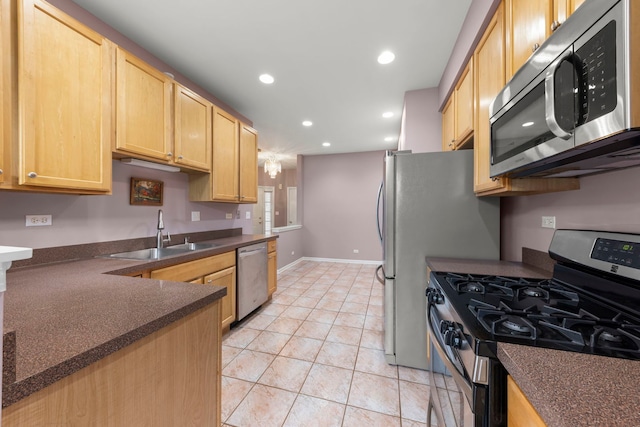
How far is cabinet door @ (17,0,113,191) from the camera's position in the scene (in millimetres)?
1283

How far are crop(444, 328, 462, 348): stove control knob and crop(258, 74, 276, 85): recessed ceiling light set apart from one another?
2.73 meters

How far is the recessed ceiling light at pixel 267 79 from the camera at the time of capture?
8.49 ft

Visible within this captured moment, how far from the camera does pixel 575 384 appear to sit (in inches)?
19.8

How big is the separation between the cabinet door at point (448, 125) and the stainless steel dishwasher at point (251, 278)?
2.32 m

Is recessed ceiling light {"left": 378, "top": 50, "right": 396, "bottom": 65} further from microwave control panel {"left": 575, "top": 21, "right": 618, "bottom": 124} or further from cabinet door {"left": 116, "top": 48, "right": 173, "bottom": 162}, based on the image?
cabinet door {"left": 116, "top": 48, "right": 173, "bottom": 162}

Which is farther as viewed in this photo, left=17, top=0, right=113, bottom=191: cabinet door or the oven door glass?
left=17, top=0, right=113, bottom=191: cabinet door

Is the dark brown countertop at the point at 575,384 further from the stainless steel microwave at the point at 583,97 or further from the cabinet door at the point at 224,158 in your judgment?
the cabinet door at the point at 224,158

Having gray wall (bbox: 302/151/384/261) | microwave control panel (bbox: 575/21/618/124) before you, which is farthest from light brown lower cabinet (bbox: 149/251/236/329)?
gray wall (bbox: 302/151/384/261)

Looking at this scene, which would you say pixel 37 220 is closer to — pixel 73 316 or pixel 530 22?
pixel 73 316

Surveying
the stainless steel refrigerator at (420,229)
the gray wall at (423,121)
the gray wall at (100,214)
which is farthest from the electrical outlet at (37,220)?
the gray wall at (423,121)

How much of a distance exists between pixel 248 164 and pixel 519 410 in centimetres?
324

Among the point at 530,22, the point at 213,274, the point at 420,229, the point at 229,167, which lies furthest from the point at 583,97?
the point at 229,167

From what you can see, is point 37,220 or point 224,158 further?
point 224,158

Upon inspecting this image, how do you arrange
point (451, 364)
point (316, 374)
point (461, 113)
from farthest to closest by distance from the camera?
point (461, 113) < point (316, 374) < point (451, 364)
